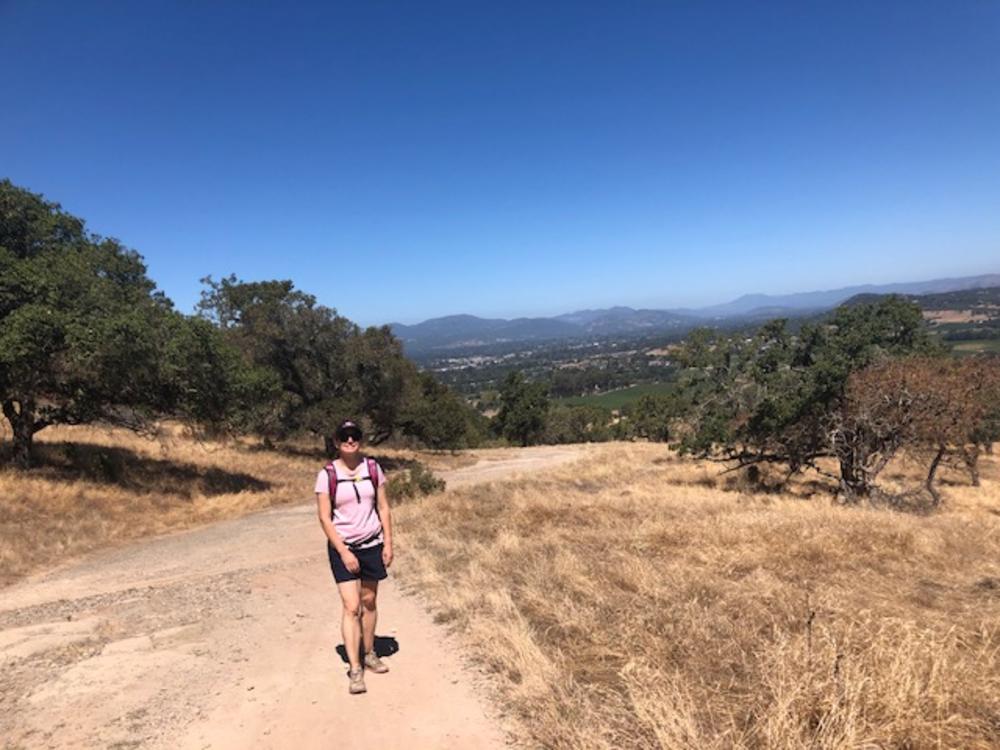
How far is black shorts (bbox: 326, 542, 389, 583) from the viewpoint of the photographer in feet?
15.0

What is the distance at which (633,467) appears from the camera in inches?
1057

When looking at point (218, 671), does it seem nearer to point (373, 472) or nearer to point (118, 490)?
point (373, 472)

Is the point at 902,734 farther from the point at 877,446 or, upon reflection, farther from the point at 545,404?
the point at 545,404

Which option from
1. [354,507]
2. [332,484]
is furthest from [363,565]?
[332,484]

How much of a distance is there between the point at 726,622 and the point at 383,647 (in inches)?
116

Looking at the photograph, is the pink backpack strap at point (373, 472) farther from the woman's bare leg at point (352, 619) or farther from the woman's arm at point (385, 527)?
the woman's bare leg at point (352, 619)

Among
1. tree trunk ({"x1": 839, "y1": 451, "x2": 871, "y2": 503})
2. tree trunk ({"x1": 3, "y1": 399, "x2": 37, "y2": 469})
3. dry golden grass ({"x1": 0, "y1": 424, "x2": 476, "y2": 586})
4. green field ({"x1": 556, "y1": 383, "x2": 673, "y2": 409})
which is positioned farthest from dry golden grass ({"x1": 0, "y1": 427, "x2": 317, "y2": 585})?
green field ({"x1": 556, "y1": 383, "x2": 673, "y2": 409})

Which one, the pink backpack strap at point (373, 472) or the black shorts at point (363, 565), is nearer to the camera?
the black shorts at point (363, 565)

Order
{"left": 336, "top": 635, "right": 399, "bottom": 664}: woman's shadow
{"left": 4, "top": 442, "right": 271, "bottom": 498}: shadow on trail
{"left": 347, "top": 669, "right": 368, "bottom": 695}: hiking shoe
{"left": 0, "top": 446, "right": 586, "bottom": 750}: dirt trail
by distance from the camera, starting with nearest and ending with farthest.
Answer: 1. {"left": 0, "top": 446, "right": 586, "bottom": 750}: dirt trail
2. {"left": 347, "top": 669, "right": 368, "bottom": 695}: hiking shoe
3. {"left": 336, "top": 635, "right": 399, "bottom": 664}: woman's shadow
4. {"left": 4, "top": 442, "right": 271, "bottom": 498}: shadow on trail

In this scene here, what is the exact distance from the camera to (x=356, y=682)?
4.36 m

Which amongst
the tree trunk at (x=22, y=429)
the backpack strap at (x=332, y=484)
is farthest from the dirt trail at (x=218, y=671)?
the tree trunk at (x=22, y=429)

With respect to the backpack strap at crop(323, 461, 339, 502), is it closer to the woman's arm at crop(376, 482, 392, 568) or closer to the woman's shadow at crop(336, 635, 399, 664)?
the woman's arm at crop(376, 482, 392, 568)

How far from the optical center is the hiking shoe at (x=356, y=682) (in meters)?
4.34

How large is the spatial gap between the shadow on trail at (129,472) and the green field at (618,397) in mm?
83554
